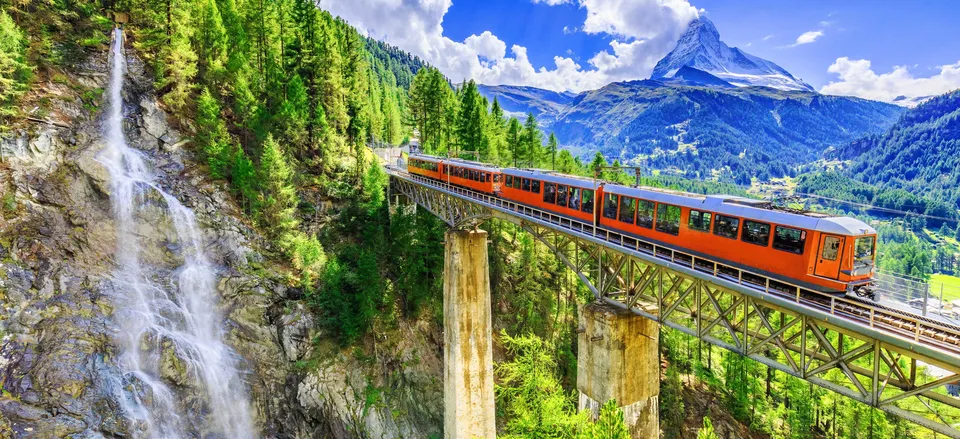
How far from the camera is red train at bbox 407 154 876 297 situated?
11.2 metres

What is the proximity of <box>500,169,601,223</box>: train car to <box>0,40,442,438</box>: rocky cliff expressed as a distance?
14310 millimetres

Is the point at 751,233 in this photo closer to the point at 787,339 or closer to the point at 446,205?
the point at 787,339

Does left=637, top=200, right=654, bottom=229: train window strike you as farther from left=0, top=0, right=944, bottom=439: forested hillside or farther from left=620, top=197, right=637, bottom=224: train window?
left=0, top=0, right=944, bottom=439: forested hillside

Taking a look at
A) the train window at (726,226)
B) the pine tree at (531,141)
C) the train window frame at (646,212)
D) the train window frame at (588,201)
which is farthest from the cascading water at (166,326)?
the pine tree at (531,141)

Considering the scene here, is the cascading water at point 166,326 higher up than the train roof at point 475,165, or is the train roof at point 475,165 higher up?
the train roof at point 475,165

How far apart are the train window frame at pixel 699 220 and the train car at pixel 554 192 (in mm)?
3596

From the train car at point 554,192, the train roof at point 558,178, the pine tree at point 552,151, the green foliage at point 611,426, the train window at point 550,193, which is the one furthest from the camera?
the pine tree at point 552,151

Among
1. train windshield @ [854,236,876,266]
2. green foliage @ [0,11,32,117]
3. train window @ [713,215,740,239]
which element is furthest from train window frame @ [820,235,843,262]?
green foliage @ [0,11,32,117]

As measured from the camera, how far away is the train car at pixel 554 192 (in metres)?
19.2

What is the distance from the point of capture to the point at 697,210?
1434cm

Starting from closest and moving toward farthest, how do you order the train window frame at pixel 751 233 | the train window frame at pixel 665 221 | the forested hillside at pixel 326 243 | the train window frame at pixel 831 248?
the train window frame at pixel 831 248 → the train window frame at pixel 751 233 → the train window frame at pixel 665 221 → the forested hillside at pixel 326 243

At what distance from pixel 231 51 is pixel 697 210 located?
1464 inches

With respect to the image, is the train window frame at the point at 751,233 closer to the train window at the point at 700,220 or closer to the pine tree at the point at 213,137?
the train window at the point at 700,220

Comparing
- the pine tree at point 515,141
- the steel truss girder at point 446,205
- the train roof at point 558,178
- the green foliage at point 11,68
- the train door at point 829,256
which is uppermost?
the green foliage at point 11,68
